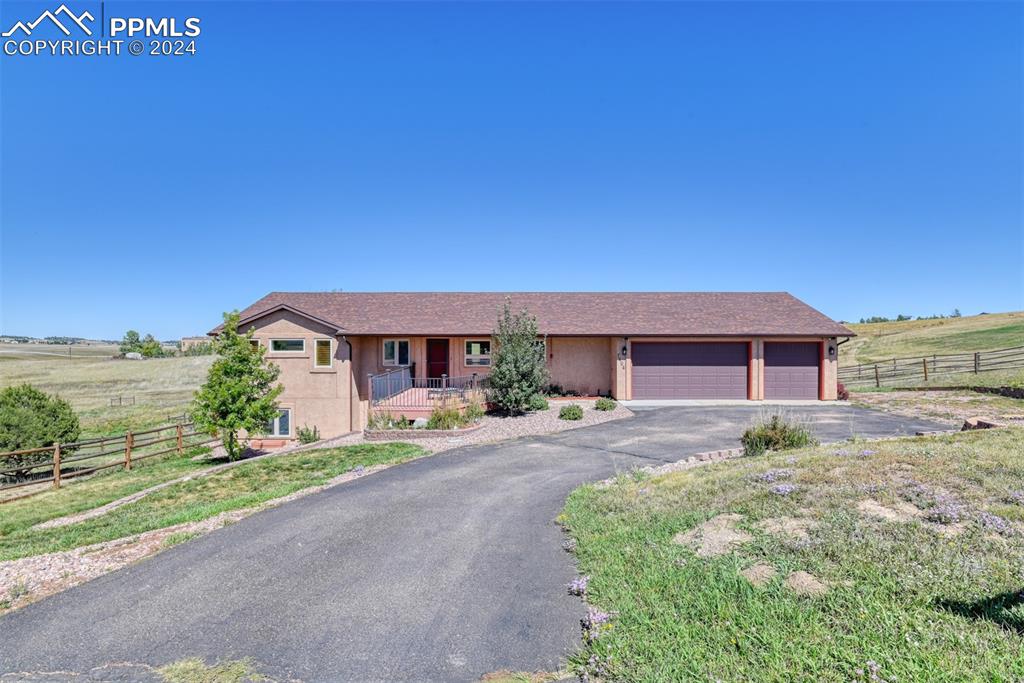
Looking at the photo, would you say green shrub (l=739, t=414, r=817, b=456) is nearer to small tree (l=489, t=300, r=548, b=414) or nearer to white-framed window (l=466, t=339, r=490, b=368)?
small tree (l=489, t=300, r=548, b=414)

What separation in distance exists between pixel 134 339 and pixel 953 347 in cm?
12705

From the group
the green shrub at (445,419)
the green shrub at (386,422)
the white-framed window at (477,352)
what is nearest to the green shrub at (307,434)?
the green shrub at (386,422)

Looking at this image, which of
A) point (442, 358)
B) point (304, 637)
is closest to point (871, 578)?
point (304, 637)

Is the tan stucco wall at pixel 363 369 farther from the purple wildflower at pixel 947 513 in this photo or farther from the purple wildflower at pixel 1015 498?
the purple wildflower at pixel 947 513

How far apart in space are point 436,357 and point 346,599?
57.6 ft

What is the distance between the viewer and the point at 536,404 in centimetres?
1856

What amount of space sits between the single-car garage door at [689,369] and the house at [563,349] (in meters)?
0.05

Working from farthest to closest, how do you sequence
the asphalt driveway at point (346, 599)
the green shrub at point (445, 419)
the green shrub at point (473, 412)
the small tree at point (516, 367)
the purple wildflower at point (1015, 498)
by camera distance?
the small tree at point (516, 367)
the green shrub at point (473, 412)
the green shrub at point (445, 419)
the purple wildflower at point (1015, 498)
the asphalt driveway at point (346, 599)

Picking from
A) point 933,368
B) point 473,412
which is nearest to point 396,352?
point 473,412

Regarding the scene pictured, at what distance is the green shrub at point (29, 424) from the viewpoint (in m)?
16.1

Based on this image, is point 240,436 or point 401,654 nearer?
point 401,654

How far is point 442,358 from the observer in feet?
74.0

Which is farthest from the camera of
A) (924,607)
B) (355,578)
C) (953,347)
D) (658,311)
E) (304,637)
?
(953,347)

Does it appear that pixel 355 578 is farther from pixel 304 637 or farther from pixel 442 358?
pixel 442 358
